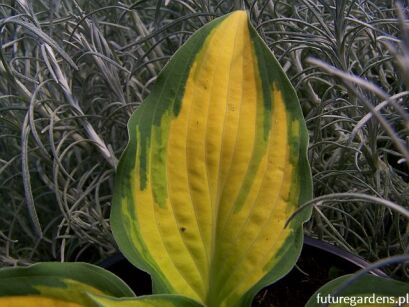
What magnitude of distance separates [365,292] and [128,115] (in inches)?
13.8

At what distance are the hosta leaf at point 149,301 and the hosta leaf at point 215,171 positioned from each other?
0.04m

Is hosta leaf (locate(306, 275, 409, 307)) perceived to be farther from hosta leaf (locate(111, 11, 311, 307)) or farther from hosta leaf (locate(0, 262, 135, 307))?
hosta leaf (locate(0, 262, 135, 307))

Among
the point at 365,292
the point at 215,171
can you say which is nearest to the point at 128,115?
the point at 215,171

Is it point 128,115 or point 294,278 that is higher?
point 128,115

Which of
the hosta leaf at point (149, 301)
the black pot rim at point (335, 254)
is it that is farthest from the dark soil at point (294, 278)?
the hosta leaf at point (149, 301)

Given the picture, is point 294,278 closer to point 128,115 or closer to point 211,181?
point 211,181

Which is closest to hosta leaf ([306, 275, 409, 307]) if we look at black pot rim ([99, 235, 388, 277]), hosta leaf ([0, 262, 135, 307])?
black pot rim ([99, 235, 388, 277])

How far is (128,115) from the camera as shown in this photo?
70 centimetres

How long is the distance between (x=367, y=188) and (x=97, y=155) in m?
0.33

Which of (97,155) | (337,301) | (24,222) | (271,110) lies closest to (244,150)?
(271,110)

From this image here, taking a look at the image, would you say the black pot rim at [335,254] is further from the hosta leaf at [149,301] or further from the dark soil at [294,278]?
the hosta leaf at [149,301]

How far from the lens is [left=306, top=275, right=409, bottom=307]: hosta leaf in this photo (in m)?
0.47

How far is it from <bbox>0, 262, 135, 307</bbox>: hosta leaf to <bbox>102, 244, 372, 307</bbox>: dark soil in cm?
8

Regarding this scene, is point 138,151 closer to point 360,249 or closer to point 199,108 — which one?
point 199,108
